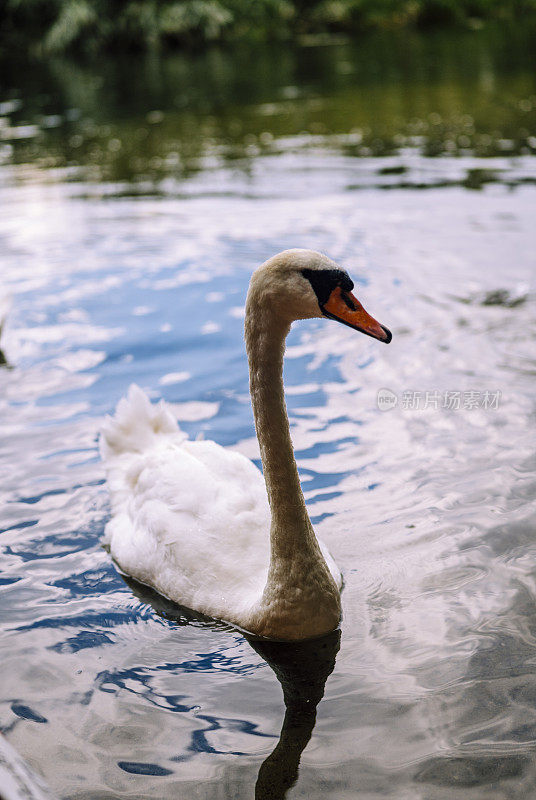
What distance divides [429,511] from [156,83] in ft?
72.5

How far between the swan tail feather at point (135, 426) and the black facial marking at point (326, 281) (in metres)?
1.96

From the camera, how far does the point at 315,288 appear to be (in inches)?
144

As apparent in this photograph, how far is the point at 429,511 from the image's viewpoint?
16.9 feet

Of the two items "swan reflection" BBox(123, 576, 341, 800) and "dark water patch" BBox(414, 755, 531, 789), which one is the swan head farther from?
"dark water patch" BBox(414, 755, 531, 789)

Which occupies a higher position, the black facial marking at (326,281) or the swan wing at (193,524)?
the black facial marking at (326,281)

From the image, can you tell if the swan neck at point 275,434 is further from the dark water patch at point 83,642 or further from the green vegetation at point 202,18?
the green vegetation at point 202,18

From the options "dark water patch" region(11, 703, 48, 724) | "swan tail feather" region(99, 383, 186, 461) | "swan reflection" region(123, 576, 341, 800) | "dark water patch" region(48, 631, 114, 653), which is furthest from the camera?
"swan tail feather" region(99, 383, 186, 461)

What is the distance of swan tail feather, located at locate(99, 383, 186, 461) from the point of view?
5.42 metres

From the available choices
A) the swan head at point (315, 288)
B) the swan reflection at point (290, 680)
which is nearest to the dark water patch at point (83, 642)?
the swan reflection at point (290, 680)

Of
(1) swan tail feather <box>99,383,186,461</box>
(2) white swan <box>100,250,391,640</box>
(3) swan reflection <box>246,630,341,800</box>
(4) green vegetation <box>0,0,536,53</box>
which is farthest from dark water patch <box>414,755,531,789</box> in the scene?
(4) green vegetation <box>0,0,536,53</box>

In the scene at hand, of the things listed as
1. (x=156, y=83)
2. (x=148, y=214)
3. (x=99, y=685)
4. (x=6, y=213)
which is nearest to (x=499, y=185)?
(x=148, y=214)

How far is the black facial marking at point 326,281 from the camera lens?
3.63 metres

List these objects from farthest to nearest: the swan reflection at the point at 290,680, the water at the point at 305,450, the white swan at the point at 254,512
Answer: the white swan at the point at 254,512 → the water at the point at 305,450 → the swan reflection at the point at 290,680

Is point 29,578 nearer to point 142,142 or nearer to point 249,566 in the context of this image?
point 249,566
